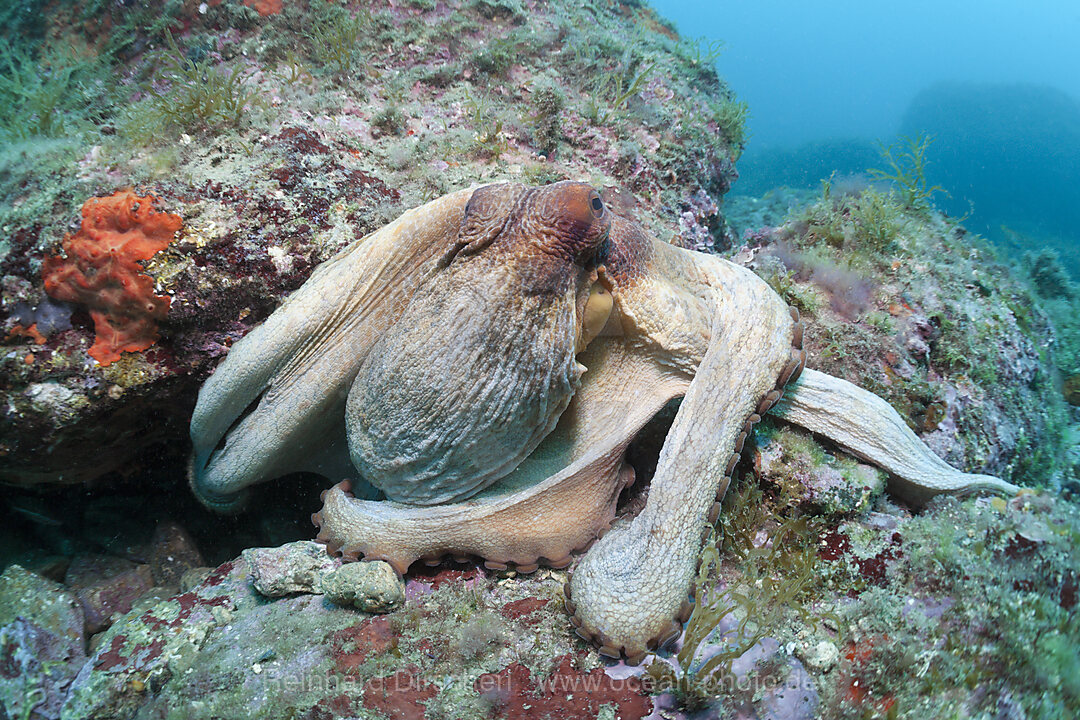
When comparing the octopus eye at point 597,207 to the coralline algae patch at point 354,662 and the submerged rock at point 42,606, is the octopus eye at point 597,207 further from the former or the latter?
the submerged rock at point 42,606

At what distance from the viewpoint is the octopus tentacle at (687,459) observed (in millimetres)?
2471

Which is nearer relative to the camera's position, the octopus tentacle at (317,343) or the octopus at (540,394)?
the octopus at (540,394)

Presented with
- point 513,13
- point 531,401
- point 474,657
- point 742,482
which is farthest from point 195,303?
point 513,13

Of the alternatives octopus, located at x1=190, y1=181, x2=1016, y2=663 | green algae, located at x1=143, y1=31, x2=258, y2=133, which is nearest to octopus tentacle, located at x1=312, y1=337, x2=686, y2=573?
octopus, located at x1=190, y1=181, x2=1016, y2=663

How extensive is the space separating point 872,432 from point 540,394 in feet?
6.32

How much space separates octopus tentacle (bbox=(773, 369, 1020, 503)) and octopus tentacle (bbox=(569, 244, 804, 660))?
1.02 ft

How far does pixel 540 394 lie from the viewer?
2785 mm

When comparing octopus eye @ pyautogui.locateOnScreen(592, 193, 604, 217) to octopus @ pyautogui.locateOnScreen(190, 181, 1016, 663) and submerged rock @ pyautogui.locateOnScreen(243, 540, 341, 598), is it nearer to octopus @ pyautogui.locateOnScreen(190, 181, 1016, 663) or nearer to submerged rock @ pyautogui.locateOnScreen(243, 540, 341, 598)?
octopus @ pyautogui.locateOnScreen(190, 181, 1016, 663)

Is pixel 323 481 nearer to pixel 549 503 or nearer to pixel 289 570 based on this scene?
pixel 289 570

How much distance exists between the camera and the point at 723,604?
265 cm

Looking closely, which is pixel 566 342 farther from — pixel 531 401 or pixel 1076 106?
pixel 1076 106

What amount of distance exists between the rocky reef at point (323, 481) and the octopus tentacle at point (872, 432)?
0.12 m

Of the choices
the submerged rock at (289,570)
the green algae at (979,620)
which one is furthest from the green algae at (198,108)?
the green algae at (979,620)

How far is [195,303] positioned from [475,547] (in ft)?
7.14
